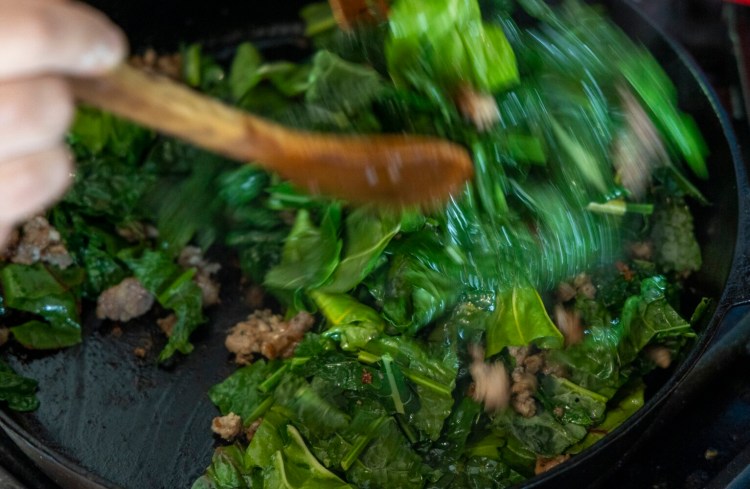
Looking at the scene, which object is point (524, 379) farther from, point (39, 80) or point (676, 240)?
point (39, 80)

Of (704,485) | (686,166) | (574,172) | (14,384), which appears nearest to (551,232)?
(574,172)

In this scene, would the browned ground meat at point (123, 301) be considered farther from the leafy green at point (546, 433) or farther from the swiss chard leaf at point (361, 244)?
the leafy green at point (546, 433)

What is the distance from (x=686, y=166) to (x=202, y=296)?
4.86 ft

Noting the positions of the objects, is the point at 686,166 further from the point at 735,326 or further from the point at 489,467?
the point at 489,467

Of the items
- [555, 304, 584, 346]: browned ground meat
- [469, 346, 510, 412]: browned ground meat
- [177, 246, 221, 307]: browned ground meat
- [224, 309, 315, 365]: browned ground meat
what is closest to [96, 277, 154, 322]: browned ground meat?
[177, 246, 221, 307]: browned ground meat

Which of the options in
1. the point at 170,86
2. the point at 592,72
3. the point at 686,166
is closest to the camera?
the point at 170,86

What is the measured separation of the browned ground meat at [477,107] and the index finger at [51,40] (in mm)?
1014

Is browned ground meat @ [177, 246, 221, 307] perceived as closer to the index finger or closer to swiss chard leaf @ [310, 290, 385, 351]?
swiss chard leaf @ [310, 290, 385, 351]

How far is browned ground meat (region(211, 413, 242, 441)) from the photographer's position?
1.90 metres

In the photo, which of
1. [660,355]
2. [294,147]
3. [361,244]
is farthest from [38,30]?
[660,355]

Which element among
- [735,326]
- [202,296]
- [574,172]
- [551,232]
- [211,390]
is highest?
[574,172]

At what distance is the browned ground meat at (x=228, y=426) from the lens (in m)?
1.90

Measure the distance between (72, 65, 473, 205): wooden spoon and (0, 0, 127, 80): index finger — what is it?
0.24ft

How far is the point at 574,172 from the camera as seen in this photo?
72.5 inches
